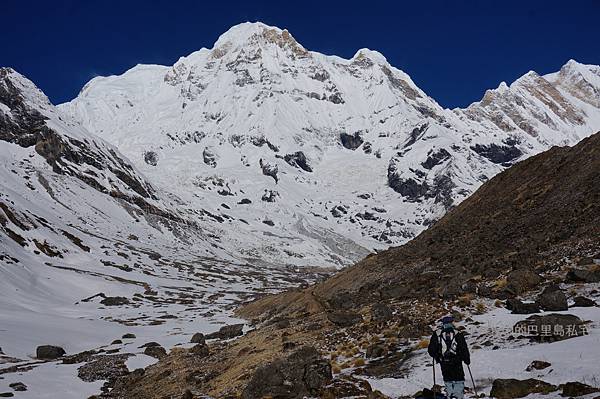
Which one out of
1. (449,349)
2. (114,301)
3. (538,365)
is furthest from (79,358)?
(114,301)

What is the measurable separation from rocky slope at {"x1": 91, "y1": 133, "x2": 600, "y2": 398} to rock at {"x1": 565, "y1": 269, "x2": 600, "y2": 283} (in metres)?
0.06

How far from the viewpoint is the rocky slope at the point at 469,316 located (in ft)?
57.3

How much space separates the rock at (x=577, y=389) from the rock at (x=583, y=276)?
40.5ft

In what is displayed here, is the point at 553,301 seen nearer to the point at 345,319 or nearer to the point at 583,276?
the point at 583,276

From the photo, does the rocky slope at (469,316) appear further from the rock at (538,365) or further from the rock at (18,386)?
the rock at (18,386)

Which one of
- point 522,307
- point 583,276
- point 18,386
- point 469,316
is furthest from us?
point 18,386

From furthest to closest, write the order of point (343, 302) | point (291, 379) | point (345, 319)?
point (343, 302), point (345, 319), point (291, 379)

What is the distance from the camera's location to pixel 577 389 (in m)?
12.4

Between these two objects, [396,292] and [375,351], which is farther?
[396,292]

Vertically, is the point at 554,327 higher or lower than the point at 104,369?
lower

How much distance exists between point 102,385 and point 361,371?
A: 63.2 ft

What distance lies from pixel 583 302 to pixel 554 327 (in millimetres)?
3845

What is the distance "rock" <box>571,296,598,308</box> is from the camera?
20.7 meters

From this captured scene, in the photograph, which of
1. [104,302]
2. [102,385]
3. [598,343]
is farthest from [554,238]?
[104,302]
